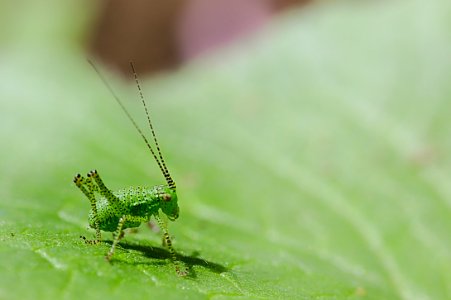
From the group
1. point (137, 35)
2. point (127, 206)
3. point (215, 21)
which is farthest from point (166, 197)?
point (137, 35)

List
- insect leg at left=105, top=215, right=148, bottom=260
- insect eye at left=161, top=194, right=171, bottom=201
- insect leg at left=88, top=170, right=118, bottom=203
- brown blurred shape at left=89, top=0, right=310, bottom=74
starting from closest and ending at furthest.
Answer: insect leg at left=105, top=215, right=148, bottom=260 → insect leg at left=88, top=170, right=118, bottom=203 → insect eye at left=161, top=194, right=171, bottom=201 → brown blurred shape at left=89, top=0, right=310, bottom=74

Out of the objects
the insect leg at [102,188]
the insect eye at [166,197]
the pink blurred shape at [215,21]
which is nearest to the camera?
the insect leg at [102,188]

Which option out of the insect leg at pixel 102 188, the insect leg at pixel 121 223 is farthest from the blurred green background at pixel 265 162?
the insect leg at pixel 102 188

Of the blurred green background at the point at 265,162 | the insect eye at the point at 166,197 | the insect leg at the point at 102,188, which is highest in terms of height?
the blurred green background at the point at 265,162

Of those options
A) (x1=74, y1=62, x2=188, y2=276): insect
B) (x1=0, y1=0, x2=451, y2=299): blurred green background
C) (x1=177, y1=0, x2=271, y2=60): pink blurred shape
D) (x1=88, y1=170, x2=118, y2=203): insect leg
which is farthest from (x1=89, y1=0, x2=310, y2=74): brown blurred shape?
(x1=88, y1=170, x2=118, y2=203): insect leg

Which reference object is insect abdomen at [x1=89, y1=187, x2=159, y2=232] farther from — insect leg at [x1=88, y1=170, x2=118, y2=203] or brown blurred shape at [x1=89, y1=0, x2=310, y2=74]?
brown blurred shape at [x1=89, y1=0, x2=310, y2=74]

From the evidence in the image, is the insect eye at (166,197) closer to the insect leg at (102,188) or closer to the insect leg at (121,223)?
the insect leg at (121,223)

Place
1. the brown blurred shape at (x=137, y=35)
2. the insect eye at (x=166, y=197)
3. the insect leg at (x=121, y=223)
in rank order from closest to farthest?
the insect leg at (x=121, y=223) < the insect eye at (x=166, y=197) < the brown blurred shape at (x=137, y=35)

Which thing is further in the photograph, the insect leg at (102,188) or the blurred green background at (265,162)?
the insect leg at (102,188)
